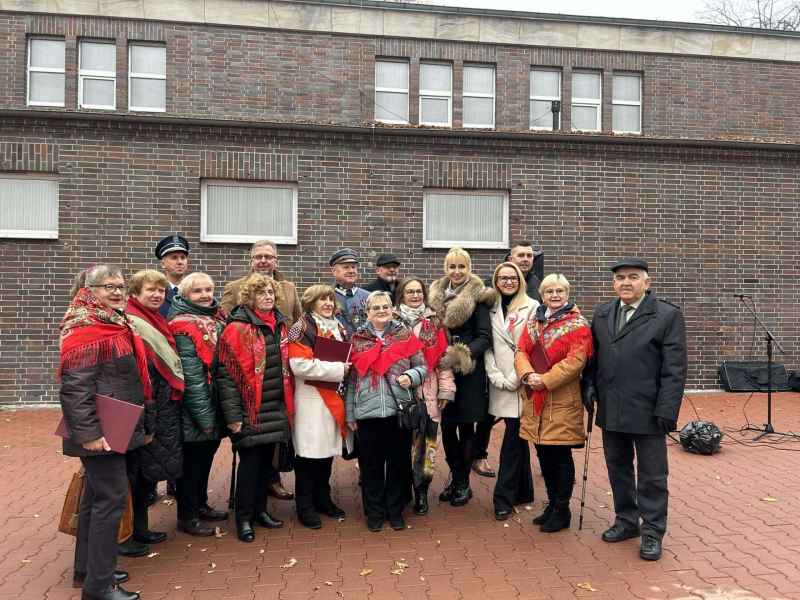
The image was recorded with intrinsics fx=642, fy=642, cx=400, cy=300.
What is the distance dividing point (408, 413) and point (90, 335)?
222 centimetres

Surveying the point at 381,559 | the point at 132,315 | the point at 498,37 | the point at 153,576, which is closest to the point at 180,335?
the point at 132,315

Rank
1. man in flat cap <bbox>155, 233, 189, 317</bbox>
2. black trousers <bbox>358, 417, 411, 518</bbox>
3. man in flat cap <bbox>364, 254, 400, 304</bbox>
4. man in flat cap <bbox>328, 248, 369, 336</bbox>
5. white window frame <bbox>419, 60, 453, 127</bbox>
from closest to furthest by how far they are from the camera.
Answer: black trousers <bbox>358, 417, 411, 518</bbox>, man in flat cap <bbox>155, 233, 189, 317</bbox>, man in flat cap <bbox>328, 248, 369, 336</bbox>, man in flat cap <bbox>364, 254, 400, 304</bbox>, white window frame <bbox>419, 60, 453, 127</bbox>

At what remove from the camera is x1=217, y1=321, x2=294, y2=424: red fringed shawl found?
175 inches

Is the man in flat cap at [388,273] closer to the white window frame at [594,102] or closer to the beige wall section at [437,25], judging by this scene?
the beige wall section at [437,25]

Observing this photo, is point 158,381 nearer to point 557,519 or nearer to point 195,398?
point 195,398

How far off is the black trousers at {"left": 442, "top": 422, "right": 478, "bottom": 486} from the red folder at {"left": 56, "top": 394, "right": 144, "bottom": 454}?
259cm

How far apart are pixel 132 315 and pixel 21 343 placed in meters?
7.01

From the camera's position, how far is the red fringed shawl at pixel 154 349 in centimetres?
421

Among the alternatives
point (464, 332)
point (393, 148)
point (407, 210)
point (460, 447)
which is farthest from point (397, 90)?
point (460, 447)

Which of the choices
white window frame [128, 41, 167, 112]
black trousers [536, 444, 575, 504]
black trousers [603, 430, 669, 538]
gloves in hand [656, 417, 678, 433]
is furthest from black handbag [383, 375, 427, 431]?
white window frame [128, 41, 167, 112]

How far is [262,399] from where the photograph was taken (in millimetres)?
4547

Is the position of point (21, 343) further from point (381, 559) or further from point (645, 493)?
point (645, 493)

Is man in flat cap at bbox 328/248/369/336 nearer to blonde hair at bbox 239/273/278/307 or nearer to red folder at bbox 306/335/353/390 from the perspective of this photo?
→ red folder at bbox 306/335/353/390

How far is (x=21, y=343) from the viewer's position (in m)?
9.89
